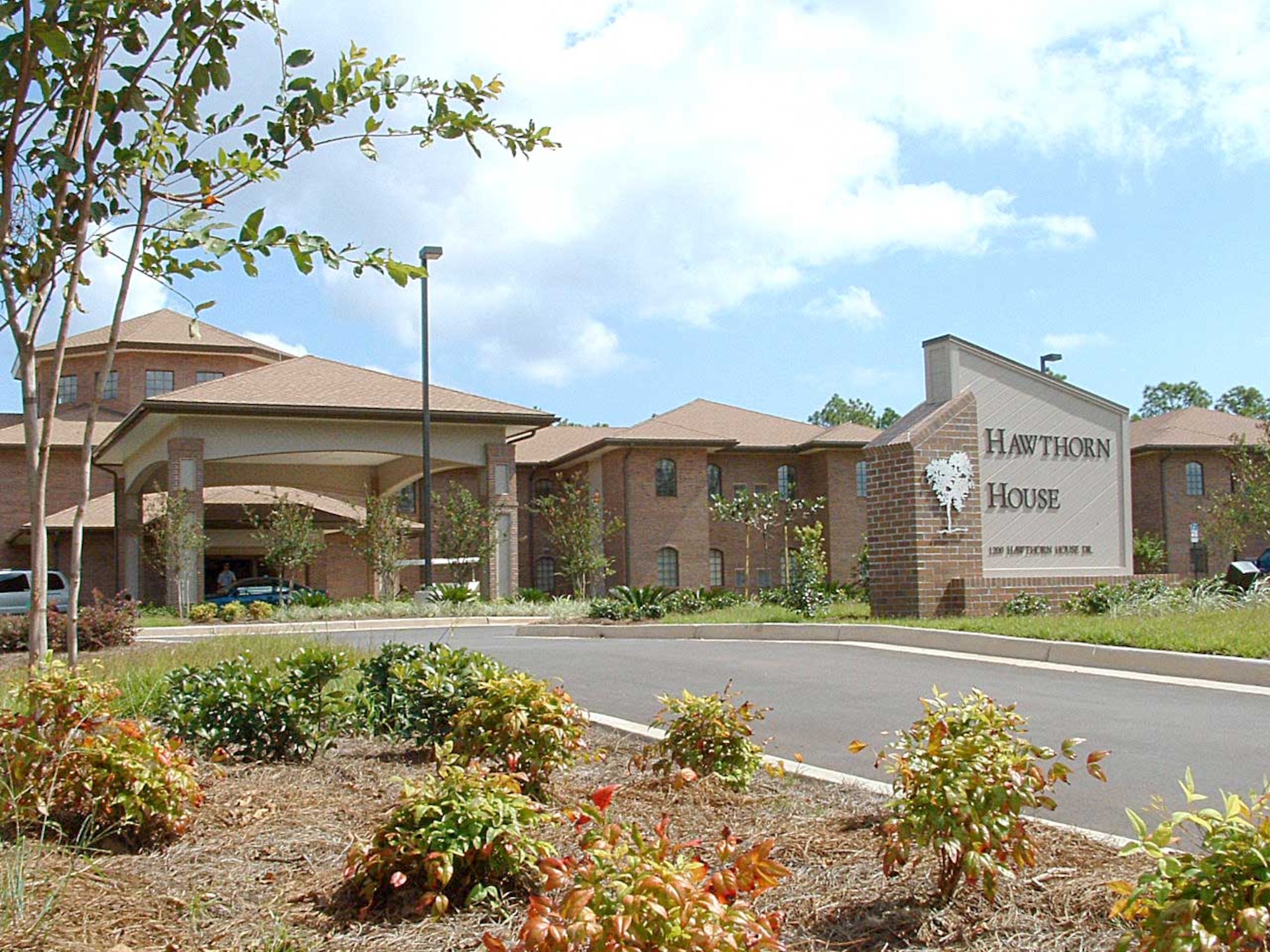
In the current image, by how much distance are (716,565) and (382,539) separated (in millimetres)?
15276

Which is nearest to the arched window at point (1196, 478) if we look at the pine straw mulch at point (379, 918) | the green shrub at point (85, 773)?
the pine straw mulch at point (379, 918)

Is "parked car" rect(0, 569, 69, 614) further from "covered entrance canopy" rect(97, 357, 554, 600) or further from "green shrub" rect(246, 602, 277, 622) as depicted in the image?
"green shrub" rect(246, 602, 277, 622)

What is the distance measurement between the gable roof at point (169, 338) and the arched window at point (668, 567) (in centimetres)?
1626

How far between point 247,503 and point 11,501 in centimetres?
757

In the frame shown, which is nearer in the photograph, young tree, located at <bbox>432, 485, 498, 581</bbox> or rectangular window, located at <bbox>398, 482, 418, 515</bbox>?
young tree, located at <bbox>432, 485, 498, 581</bbox>

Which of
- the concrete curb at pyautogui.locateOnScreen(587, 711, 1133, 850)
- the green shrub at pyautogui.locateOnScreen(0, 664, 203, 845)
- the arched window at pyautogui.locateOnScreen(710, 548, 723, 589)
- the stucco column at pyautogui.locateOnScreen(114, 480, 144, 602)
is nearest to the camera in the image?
the green shrub at pyautogui.locateOnScreen(0, 664, 203, 845)

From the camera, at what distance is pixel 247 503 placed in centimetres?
4072

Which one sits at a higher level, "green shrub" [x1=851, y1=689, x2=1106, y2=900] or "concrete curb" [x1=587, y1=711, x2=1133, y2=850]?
"green shrub" [x1=851, y1=689, x2=1106, y2=900]

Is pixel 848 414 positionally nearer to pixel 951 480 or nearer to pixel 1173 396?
pixel 1173 396

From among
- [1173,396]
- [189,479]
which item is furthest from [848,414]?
[189,479]

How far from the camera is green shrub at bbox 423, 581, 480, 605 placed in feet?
97.3

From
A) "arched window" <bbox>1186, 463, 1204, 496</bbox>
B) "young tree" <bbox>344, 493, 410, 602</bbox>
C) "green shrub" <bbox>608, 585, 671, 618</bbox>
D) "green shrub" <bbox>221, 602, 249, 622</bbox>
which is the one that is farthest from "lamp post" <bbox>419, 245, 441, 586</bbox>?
"arched window" <bbox>1186, 463, 1204, 496</bbox>

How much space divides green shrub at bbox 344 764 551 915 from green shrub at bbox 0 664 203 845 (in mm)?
1214

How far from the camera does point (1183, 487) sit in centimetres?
4666
